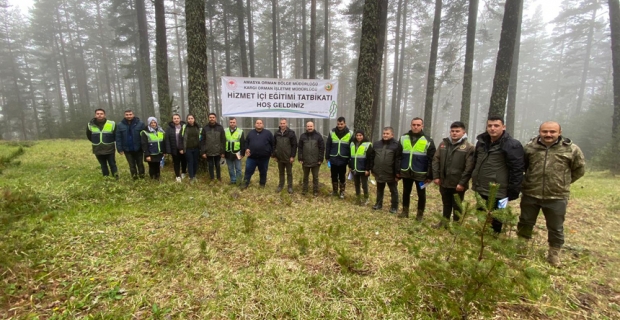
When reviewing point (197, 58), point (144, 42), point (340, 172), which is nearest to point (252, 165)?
point (340, 172)

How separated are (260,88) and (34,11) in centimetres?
4476

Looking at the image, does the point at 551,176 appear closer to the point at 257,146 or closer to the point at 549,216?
the point at 549,216

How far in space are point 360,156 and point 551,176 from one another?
364cm

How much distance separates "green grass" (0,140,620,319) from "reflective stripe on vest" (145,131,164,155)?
3.87 feet

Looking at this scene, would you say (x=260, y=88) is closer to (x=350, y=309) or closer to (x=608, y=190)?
(x=350, y=309)

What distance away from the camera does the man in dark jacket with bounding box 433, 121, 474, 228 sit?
4.77m

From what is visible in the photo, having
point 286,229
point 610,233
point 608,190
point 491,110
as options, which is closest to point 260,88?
point 286,229

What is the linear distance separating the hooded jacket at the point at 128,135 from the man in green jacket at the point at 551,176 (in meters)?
8.39

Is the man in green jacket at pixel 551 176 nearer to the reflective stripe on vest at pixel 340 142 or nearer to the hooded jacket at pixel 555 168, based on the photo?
the hooded jacket at pixel 555 168

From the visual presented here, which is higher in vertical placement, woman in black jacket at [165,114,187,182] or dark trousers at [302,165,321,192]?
woman in black jacket at [165,114,187,182]

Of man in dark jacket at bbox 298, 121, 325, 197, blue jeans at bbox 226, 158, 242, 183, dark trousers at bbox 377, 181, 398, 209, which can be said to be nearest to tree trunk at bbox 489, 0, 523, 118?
dark trousers at bbox 377, 181, 398, 209

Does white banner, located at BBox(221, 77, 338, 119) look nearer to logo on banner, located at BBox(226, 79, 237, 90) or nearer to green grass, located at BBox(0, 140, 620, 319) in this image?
logo on banner, located at BBox(226, 79, 237, 90)

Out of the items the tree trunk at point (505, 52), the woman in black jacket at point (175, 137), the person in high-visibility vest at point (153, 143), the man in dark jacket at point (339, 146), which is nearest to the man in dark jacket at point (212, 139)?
the woman in black jacket at point (175, 137)

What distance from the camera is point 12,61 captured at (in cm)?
3466
